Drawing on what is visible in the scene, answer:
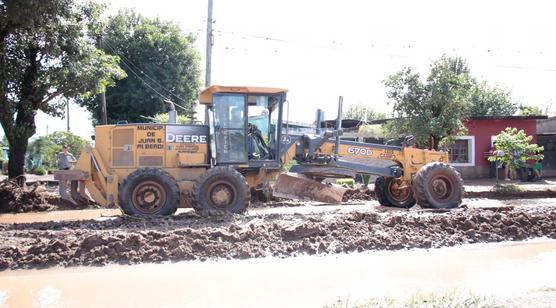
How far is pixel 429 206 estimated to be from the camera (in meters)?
12.1

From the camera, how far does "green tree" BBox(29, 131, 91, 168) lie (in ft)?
92.0

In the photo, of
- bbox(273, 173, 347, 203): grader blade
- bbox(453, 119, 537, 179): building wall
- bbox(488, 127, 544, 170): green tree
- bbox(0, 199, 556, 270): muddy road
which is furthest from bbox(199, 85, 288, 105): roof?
bbox(453, 119, 537, 179): building wall

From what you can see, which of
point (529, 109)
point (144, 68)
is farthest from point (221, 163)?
point (529, 109)

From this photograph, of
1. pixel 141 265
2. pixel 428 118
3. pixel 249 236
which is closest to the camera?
pixel 141 265

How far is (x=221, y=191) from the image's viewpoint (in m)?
10.7

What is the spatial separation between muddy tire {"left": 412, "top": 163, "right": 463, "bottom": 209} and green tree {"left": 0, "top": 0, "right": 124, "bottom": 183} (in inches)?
377

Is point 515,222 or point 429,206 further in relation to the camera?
point 429,206

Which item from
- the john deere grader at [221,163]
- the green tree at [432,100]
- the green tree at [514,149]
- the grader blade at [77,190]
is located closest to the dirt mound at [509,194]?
the green tree at [514,149]

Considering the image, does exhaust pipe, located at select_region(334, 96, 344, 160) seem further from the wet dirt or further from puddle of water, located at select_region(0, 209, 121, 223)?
the wet dirt

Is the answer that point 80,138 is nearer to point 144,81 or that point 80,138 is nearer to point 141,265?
point 144,81

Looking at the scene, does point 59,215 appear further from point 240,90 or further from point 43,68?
point 240,90

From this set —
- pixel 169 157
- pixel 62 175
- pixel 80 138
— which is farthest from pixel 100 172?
pixel 80 138

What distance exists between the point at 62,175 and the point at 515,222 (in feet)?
30.1

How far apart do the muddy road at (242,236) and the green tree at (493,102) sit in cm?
2903
